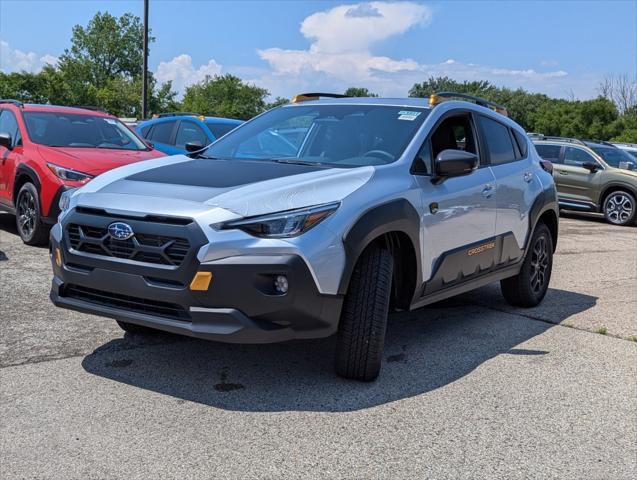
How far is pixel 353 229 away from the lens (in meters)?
3.94

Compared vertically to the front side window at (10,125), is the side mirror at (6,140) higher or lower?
lower

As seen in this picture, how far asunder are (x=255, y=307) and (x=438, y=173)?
5.69ft

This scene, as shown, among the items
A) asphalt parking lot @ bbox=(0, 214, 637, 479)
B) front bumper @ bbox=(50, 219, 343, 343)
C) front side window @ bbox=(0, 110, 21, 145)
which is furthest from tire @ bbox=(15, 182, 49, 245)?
front bumper @ bbox=(50, 219, 343, 343)

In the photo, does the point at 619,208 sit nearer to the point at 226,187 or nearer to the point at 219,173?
the point at 219,173

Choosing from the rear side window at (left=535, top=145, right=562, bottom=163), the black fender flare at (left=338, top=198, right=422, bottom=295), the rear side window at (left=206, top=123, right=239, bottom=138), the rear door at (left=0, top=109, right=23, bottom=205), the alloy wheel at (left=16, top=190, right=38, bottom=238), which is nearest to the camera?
the black fender flare at (left=338, top=198, right=422, bottom=295)

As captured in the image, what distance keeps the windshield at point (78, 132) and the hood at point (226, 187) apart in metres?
4.53

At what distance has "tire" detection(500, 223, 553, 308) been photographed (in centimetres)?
634

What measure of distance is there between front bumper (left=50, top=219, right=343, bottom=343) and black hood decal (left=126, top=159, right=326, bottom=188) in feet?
1.92

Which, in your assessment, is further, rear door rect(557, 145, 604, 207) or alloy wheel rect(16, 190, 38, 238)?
rear door rect(557, 145, 604, 207)

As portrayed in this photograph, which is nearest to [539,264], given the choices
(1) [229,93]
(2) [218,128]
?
(2) [218,128]

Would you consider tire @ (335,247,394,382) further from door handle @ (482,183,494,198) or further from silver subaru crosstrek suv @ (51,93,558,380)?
door handle @ (482,183,494,198)

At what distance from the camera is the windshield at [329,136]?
4.74 metres

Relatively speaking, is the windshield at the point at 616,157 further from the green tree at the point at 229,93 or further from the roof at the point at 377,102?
the green tree at the point at 229,93

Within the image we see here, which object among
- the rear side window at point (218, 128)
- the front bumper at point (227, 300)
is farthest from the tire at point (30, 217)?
the front bumper at point (227, 300)
